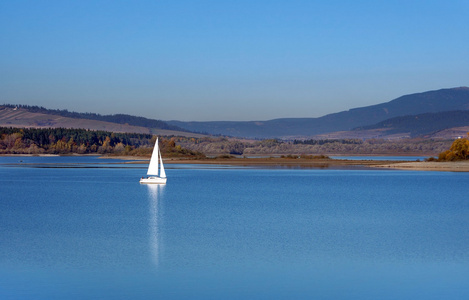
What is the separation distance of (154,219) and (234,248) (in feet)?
31.7

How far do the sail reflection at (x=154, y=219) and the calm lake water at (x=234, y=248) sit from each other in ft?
0.15

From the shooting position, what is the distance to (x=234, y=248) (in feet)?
71.7

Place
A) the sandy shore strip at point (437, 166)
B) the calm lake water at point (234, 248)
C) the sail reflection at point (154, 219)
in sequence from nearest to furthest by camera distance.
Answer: the calm lake water at point (234, 248) < the sail reflection at point (154, 219) < the sandy shore strip at point (437, 166)

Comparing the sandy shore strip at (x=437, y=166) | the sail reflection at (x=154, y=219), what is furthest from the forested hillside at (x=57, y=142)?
the sail reflection at (x=154, y=219)

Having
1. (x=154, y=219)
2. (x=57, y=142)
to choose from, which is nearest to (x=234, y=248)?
(x=154, y=219)

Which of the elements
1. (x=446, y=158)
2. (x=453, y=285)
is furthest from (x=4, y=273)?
(x=446, y=158)

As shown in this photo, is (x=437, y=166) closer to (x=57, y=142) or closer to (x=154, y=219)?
(x=154, y=219)

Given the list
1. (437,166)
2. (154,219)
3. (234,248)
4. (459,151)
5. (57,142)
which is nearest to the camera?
(234,248)

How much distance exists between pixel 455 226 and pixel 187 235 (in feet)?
38.8

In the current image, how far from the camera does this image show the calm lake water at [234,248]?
15.9 metres

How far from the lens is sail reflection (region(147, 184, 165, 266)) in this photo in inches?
832

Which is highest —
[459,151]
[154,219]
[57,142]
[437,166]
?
[57,142]

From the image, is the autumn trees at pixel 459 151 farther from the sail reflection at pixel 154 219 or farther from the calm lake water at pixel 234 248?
the sail reflection at pixel 154 219

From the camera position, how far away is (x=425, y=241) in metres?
23.4
